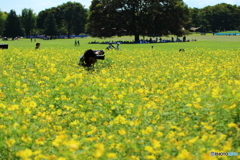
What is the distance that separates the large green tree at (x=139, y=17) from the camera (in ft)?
210

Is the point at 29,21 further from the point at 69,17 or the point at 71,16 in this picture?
the point at 71,16

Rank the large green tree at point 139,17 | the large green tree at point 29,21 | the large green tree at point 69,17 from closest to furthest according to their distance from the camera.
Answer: the large green tree at point 139,17
the large green tree at point 29,21
the large green tree at point 69,17

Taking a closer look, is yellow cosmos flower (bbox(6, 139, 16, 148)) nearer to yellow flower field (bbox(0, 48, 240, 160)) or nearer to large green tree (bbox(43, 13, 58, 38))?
yellow flower field (bbox(0, 48, 240, 160))

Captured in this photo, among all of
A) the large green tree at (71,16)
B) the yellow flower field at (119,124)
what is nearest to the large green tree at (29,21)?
the large green tree at (71,16)

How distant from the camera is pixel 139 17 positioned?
2576 inches

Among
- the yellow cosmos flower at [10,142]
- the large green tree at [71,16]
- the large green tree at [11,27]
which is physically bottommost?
the yellow cosmos flower at [10,142]

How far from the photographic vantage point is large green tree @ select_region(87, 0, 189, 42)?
64062 mm

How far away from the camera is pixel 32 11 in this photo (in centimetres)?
13612

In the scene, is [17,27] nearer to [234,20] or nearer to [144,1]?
[144,1]

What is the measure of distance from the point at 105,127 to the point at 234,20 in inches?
5986

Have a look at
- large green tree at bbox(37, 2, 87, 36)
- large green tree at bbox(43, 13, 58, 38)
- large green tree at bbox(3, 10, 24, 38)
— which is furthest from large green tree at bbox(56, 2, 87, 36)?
large green tree at bbox(3, 10, 24, 38)

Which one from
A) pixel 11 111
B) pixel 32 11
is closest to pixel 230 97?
pixel 11 111

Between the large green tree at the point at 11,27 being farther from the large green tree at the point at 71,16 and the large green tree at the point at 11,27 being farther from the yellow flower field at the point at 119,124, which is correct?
the yellow flower field at the point at 119,124

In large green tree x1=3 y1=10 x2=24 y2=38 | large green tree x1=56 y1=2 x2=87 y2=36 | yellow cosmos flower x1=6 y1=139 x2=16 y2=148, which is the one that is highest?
large green tree x1=56 y1=2 x2=87 y2=36
